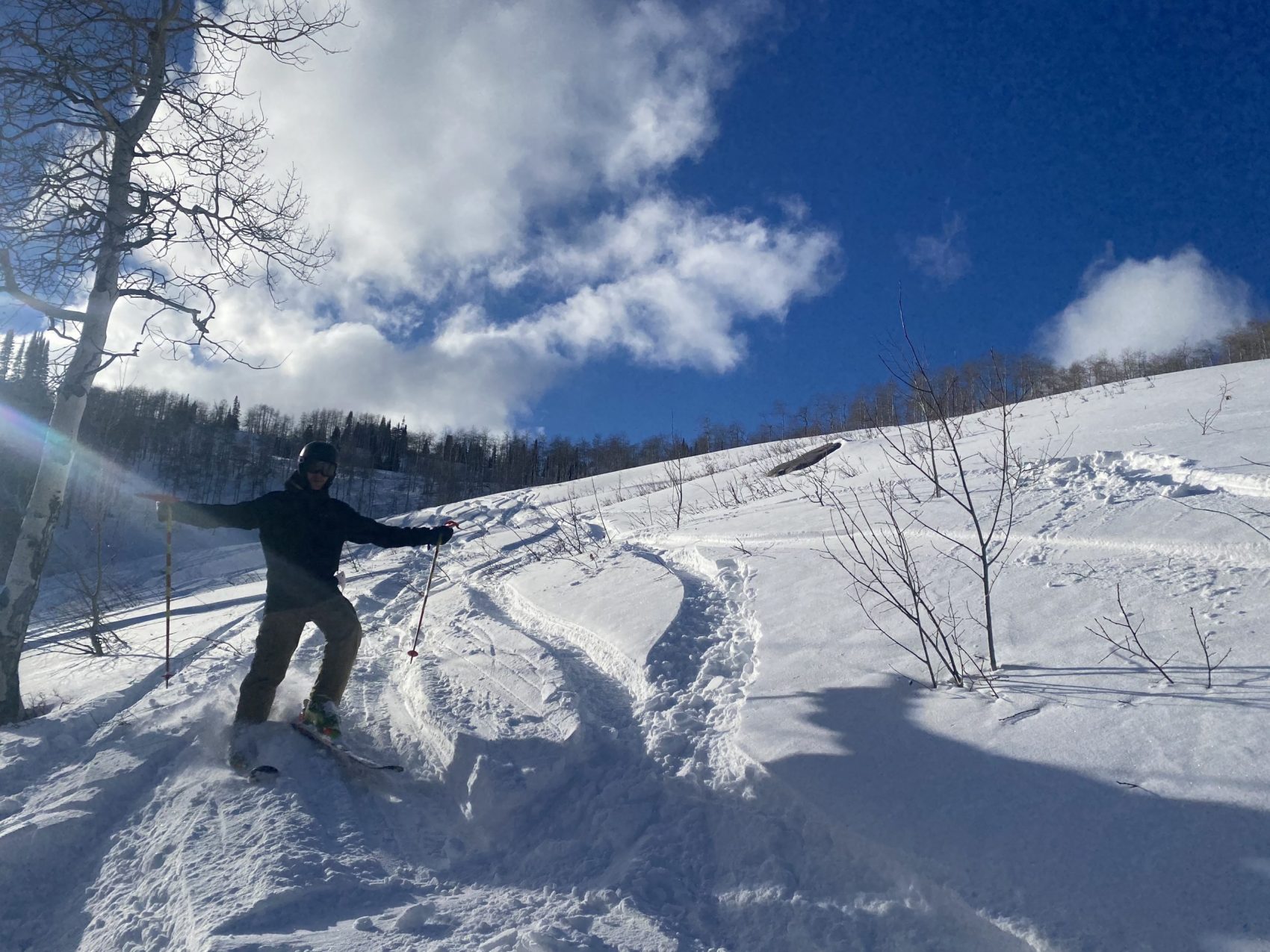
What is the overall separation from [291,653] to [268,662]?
14cm

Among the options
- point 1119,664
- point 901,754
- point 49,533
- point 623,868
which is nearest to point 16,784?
point 49,533

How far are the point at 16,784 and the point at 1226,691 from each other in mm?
6209

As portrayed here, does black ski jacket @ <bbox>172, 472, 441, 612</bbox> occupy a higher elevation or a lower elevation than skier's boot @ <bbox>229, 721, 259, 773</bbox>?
higher

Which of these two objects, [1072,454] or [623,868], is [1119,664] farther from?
[1072,454]

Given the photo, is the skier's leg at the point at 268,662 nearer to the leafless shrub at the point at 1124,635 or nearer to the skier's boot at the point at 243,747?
the skier's boot at the point at 243,747

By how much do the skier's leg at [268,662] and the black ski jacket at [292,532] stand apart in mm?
83

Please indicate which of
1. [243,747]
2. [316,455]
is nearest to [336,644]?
[243,747]

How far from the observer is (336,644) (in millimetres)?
4543

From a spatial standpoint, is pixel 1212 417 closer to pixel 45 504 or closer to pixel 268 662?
pixel 268 662

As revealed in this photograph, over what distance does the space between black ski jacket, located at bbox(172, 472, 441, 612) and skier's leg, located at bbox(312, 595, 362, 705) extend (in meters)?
0.09

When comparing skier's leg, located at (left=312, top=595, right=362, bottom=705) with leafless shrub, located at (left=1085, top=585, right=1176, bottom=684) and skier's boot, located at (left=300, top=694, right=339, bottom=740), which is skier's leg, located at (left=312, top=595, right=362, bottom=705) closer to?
skier's boot, located at (left=300, top=694, right=339, bottom=740)

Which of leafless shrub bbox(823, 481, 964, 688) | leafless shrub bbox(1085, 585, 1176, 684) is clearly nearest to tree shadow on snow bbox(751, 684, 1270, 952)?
leafless shrub bbox(823, 481, 964, 688)

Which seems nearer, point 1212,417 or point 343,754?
point 343,754

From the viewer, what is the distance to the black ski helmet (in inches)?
181
